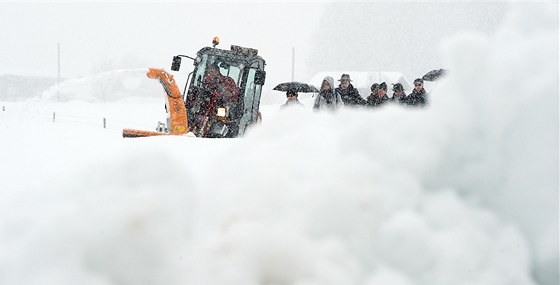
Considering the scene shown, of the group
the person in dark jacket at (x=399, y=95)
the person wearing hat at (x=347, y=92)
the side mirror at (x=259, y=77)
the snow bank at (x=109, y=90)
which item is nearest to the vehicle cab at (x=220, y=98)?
the side mirror at (x=259, y=77)

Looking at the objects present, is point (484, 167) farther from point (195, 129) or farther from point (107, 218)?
point (195, 129)

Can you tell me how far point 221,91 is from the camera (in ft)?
33.5

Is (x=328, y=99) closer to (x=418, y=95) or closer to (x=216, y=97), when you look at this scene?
(x=418, y=95)

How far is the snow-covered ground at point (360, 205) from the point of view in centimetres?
140

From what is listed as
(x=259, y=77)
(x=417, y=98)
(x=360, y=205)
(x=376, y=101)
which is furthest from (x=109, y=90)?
(x=360, y=205)

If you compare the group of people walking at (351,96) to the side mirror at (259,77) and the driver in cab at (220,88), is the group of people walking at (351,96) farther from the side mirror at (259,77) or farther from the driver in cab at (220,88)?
the driver in cab at (220,88)

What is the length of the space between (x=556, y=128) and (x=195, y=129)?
914 centimetres

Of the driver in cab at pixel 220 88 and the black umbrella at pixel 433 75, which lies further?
the driver in cab at pixel 220 88

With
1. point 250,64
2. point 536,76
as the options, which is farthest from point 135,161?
point 250,64

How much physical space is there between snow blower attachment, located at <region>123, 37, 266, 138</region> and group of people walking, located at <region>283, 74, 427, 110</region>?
2835mm

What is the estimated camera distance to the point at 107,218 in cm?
141

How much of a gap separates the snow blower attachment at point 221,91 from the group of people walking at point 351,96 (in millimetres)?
2835

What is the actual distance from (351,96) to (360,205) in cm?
610

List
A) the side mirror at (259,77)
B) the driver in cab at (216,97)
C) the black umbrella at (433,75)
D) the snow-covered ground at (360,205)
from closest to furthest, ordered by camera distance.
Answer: the snow-covered ground at (360,205)
the black umbrella at (433,75)
the side mirror at (259,77)
the driver in cab at (216,97)
